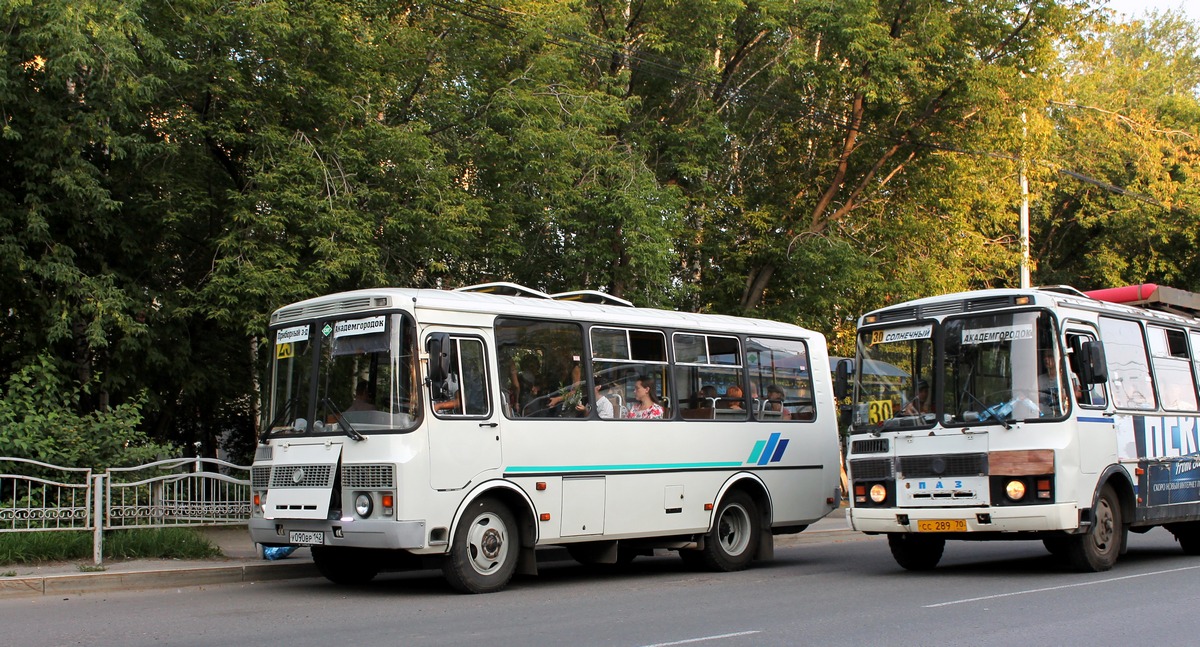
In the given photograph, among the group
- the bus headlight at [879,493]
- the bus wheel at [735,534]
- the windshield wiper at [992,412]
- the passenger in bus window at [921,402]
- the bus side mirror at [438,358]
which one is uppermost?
the bus side mirror at [438,358]

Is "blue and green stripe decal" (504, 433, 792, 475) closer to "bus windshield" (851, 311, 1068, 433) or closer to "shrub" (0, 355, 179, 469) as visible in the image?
"bus windshield" (851, 311, 1068, 433)

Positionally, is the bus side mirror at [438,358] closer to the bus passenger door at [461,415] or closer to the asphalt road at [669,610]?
the bus passenger door at [461,415]

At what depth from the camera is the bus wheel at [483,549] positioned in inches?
447

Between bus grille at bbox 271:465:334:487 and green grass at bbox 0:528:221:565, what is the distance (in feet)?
8.95

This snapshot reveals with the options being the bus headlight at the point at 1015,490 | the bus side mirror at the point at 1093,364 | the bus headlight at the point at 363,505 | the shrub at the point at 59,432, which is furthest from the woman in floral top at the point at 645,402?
the shrub at the point at 59,432

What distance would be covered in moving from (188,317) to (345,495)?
8173 mm

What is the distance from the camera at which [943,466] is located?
1249 cm

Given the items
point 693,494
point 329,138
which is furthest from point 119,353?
point 693,494

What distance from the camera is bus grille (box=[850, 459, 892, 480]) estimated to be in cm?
1302

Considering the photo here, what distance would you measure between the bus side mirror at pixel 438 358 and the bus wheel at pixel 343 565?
97.3 inches

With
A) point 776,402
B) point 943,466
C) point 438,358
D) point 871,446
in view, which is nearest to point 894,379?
point 871,446

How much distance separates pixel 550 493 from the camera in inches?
478

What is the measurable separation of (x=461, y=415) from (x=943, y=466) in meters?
5.20

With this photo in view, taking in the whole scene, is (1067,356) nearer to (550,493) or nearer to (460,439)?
(550,493)
